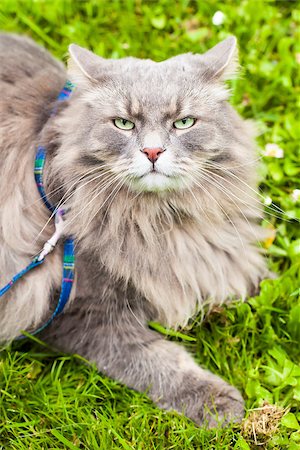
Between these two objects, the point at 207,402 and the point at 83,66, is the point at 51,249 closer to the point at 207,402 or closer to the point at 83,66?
the point at 83,66

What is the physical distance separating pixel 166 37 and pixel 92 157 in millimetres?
1458

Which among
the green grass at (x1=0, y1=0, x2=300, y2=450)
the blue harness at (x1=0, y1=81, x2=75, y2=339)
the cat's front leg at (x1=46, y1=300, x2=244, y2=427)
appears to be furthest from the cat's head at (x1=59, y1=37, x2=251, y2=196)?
the green grass at (x1=0, y1=0, x2=300, y2=450)

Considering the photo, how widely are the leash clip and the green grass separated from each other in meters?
0.47

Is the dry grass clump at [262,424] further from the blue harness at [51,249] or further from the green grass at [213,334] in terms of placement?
the blue harness at [51,249]

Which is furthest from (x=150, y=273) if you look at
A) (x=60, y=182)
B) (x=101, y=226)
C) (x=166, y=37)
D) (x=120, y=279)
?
(x=166, y=37)

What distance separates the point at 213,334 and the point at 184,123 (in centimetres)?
92

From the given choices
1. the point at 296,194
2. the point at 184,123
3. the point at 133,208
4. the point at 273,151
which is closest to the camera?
the point at 184,123

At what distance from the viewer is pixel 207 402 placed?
6.73 feet

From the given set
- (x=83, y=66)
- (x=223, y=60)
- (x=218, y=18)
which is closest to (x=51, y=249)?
(x=83, y=66)

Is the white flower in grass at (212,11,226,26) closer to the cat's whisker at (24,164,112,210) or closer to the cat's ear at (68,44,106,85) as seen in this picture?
the cat's ear at (68,44,106,85)

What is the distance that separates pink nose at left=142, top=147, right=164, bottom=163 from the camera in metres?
1.72

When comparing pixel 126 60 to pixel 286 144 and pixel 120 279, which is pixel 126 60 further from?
pixel 286 144

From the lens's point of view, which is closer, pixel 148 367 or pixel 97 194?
pixel 97 194

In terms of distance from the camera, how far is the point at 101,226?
6.49ft
